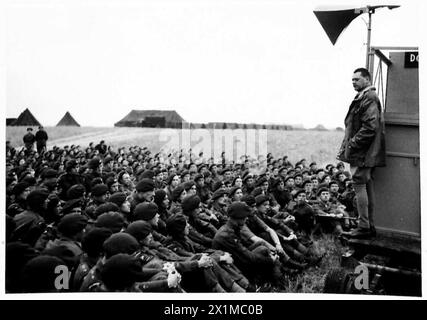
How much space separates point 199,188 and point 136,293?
1.28 meters

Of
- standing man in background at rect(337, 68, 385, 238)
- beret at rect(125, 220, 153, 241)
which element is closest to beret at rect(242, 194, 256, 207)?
standing man in background at rect(337, 68, 385, 238)

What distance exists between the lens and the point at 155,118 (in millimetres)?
5543

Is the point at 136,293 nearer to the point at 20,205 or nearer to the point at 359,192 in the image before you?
the point at 20,205

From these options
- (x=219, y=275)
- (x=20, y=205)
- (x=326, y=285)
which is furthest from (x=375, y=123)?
(x=20, y=205)

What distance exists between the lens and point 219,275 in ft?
16.7

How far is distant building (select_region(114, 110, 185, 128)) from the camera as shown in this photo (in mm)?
5539

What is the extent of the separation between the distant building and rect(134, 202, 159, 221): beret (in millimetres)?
912

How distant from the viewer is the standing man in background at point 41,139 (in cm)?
557

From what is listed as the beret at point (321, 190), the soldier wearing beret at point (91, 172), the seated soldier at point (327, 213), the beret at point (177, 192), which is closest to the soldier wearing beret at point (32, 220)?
the soldier wearing beret at point (91, 172)

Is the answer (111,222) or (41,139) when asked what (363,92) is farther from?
(41,139)

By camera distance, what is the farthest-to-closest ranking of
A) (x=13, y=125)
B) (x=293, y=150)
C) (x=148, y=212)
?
(x=293, y=150)
(x=13, y=125)
(x=148, y=212)

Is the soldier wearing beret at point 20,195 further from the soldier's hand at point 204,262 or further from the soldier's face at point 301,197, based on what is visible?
the soldier's face at point 301,197

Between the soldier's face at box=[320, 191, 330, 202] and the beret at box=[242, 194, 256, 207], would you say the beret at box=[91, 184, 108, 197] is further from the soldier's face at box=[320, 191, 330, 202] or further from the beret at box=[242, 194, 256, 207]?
the soldier's face at box=[320, 191, 330, 202]

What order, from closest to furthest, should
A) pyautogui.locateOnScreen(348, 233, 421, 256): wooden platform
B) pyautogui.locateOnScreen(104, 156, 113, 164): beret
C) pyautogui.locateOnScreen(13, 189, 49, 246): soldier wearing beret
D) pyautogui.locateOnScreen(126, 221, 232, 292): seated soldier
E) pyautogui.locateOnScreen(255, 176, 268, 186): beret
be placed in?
pyautogui.locateOnScreen(348, 233, 421, 256): wooden platform → pyautogui.locateOnScreen(126, 221, 232, 292): seated soldier → pyautogui.locateOnScreen(13, 189, 49, 246): soldier wearing beret → pyautogui.locateOnScreen(255, 176, 268, 186): beret → pyautogui.locateOnScreen(104, 156, 113, 164): beret
